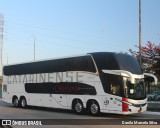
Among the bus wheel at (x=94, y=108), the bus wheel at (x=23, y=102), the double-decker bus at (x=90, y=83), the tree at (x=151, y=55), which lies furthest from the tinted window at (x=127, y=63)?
the tree at (x=151, y=55)

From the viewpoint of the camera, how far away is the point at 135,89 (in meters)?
21.8

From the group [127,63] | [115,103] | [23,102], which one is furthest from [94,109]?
[23,102]

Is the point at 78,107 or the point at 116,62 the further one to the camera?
the point at 78,107

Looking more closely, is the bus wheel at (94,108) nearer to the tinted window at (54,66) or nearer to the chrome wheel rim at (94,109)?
the chrome wheel rim at (94,109)

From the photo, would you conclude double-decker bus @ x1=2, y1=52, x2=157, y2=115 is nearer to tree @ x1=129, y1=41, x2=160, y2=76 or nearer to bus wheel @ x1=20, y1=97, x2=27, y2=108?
bus wheel @ x1=20, y1=97, x2=27, y2=108

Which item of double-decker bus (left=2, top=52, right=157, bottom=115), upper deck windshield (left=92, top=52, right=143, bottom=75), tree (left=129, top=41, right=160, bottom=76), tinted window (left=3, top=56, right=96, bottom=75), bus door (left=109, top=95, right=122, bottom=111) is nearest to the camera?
bus door (left=109, top=95, right=122, bottom=111)

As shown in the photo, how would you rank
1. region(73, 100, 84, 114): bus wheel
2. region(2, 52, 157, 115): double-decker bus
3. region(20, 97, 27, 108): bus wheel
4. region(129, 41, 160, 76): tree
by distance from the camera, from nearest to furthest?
region(2, 52, 157, 115): double-decker bus, region(73, 100, 84, 114): bus wheel, region(20, 97, 27, 108): bus wheel, region(129, 41, 160, 76): tree

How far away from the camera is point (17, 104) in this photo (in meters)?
30.8

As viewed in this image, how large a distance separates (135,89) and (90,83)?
2783mm

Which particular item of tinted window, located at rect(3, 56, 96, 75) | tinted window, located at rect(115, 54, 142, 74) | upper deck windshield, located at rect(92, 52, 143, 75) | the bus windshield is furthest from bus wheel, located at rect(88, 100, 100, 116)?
tinted window, located at rect(115, 54, 142, 74)

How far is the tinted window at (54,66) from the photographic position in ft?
76.8

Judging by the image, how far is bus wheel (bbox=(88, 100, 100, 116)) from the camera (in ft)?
74.1

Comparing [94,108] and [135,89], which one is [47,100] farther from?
[135,89]

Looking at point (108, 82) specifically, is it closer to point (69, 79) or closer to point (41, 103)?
point (69, 79)
